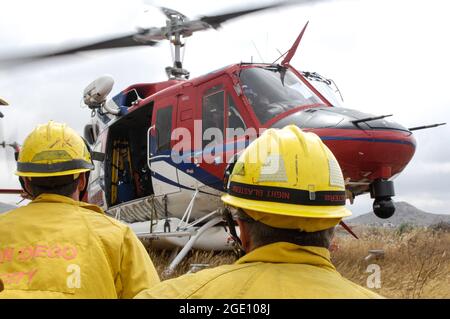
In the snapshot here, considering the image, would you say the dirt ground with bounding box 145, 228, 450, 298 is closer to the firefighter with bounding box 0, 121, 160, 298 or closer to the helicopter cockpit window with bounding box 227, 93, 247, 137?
the helicopter cockpit window with bounding box 227, 93, 247, 137

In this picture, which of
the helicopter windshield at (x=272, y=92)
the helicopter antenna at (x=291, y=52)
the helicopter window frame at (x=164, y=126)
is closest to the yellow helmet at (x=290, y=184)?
the helicopter windshield at (x=272, y=92)

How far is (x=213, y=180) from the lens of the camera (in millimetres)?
7656

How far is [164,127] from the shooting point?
8.49m

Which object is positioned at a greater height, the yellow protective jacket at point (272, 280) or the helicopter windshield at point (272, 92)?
the helicopter windshield at point (272, 92)

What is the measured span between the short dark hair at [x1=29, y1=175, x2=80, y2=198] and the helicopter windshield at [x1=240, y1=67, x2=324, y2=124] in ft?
14.1

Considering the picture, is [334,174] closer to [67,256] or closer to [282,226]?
[282,226]

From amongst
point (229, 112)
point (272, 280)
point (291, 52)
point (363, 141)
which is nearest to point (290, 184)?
point (272, 280)

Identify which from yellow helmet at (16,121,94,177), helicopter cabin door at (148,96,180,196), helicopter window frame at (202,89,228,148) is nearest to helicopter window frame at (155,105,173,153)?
helicopter cabin door at (148,96,180,196)

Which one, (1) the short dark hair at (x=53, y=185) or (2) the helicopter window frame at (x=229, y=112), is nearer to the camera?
(1) the short dark hair at (x=53, y=185)

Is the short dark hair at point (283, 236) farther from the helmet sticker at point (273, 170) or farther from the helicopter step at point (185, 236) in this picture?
the helicopter step at point (185, 236)

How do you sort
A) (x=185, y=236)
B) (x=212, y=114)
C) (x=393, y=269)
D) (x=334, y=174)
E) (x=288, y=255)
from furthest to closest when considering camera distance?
(x=185, y=236) < (x=212, y=114) < (x=393, y=269) < (x=334, y=174) < (x=288, y=255)

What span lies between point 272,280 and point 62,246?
133 cm

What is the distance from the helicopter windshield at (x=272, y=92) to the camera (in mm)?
7141

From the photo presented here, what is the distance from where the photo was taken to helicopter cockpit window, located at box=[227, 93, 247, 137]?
723cm
